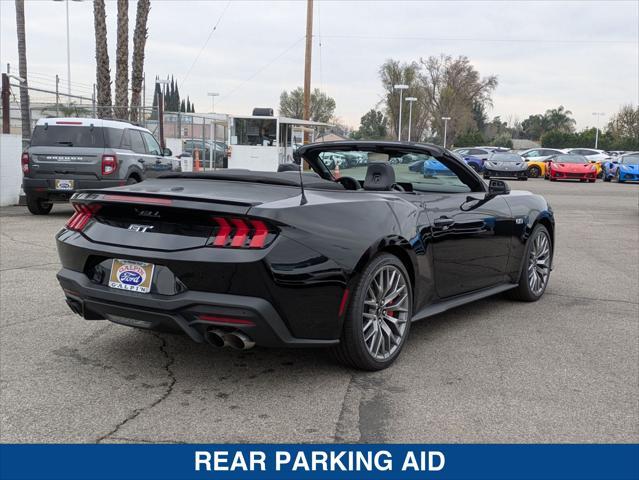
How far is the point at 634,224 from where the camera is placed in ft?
44.9

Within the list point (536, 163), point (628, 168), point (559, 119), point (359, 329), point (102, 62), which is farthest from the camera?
point (559, 119)

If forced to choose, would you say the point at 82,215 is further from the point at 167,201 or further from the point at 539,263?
the point at 539,263

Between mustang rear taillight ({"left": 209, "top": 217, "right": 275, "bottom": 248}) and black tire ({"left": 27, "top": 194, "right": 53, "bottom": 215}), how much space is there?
9565 mm

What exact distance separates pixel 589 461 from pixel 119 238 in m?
2.64

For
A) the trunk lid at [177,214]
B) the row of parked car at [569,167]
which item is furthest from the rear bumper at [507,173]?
the trunk lid at [177,214]

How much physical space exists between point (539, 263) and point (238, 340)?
3.73 metres

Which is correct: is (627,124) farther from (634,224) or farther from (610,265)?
(610,265)

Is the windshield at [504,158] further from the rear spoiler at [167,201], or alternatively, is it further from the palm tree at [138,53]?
the rear spoiler at [167,201]

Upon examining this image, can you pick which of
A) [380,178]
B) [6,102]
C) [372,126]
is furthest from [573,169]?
[372,126]

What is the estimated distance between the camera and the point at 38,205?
12406 millimetres

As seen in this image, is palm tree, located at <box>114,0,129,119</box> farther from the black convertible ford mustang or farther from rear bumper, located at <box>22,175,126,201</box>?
the black convertible ford mustang

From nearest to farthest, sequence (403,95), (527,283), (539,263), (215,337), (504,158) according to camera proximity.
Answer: (215,337)
(527,283)
(539,263)
(504,158)
(403,95)

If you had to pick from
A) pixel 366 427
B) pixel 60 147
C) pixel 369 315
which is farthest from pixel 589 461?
pixel 60 147

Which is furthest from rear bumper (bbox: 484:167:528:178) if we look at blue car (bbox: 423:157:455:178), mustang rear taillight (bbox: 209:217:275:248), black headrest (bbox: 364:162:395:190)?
mustang rear taillight (bbox: 209:217:275:248)
